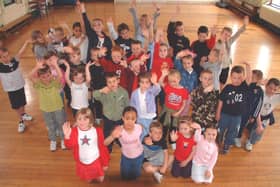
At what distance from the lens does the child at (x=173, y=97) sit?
3.04 meters

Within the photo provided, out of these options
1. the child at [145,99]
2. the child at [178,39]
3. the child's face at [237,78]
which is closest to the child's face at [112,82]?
the child at [145,99]

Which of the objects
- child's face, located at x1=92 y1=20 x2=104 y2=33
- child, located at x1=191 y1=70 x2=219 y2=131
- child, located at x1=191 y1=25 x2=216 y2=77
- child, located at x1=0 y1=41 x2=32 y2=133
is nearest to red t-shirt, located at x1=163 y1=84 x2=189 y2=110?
child, located at x1=191 y1=70 x2=219 y2=131

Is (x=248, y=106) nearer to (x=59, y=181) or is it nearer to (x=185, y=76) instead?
(x=185, y=76)

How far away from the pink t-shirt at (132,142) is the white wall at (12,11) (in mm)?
7285

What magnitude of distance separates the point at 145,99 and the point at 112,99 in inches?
14.2

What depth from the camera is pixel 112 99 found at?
2.90 metres

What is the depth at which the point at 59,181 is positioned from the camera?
2893mm

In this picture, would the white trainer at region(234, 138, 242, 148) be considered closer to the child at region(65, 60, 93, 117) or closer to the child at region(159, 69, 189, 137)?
the child at region(159, 69, 189, 137)

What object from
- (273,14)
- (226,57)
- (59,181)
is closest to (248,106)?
(226,57)

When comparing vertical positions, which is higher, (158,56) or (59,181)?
(158,56)

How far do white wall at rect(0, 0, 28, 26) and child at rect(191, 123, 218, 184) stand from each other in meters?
7.68

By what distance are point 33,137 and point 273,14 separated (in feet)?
27.2

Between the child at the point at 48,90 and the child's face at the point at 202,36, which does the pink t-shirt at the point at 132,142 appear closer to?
the child at the point at 48,90

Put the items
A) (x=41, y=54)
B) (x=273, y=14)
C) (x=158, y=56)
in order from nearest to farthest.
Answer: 1. (x=158, y=56)
2. (x=41, y=54)
3. (x=273, y=14)
